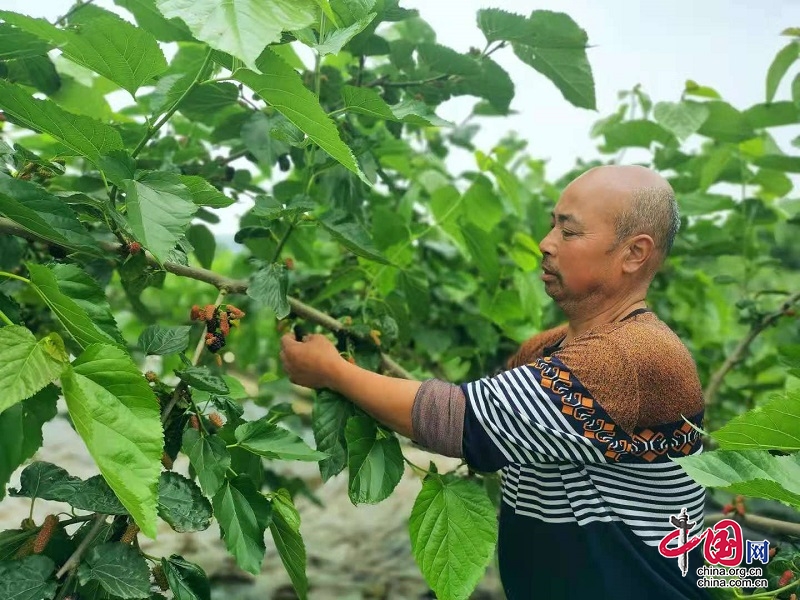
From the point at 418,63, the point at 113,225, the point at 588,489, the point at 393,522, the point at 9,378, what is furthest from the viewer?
the point at 393,522

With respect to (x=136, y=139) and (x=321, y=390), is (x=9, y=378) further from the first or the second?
(x=136, y=139)

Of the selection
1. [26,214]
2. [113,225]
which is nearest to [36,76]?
[113,225]

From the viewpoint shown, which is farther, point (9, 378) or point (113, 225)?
point (113, 225)

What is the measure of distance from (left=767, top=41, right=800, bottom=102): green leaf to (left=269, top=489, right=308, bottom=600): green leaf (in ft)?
3.48

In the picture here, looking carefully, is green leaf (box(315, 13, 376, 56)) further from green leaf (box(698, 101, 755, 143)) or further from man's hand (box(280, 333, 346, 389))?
green leaf (box(698, 101, 755, 143))

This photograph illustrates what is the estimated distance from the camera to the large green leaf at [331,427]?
2.47 ft

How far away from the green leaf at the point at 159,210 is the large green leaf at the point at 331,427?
306mm

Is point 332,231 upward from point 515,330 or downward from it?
upward

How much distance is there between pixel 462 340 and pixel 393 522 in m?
0.53

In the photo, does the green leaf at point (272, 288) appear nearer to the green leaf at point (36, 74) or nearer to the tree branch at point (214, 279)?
the tree branch at point (214, 279)

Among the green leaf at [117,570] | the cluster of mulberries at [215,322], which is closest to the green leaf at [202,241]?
the cluster of mulberries at [215,322]

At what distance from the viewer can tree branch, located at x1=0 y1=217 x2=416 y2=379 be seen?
0.59m

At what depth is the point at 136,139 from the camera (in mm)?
904

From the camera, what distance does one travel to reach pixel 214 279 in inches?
30.6
